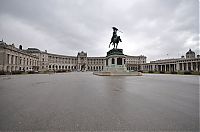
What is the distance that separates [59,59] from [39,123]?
517ft

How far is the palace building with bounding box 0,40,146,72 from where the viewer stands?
6806cm

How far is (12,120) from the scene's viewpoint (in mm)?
3934

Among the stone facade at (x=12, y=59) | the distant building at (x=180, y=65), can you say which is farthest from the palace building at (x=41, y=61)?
the distant building at (x=180, y=65)

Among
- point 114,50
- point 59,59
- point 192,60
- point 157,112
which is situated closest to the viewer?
point 157,112

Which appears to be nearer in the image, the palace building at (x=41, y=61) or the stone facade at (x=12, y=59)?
the stone facade at (x=12, y=59)

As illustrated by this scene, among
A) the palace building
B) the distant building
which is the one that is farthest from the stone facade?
the distant building

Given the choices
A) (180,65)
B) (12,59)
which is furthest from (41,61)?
(180,65)

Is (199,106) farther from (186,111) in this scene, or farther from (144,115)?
(144,115)

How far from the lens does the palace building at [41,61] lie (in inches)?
2680

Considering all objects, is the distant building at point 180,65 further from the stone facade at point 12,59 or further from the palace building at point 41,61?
the stone facade at point 12,59

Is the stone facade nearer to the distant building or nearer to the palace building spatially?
the palace building

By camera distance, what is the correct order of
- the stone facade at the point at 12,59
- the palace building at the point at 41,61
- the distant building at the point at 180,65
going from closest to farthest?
the stone facade at the point at 12,59 < the palace building at the point at 41,61 < the distant building at the point at 180,65

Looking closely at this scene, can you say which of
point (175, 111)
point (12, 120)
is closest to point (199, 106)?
point (175, 111)

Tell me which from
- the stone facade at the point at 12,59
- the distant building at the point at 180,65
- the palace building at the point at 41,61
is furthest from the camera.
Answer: the distant building at the point at 180,65
